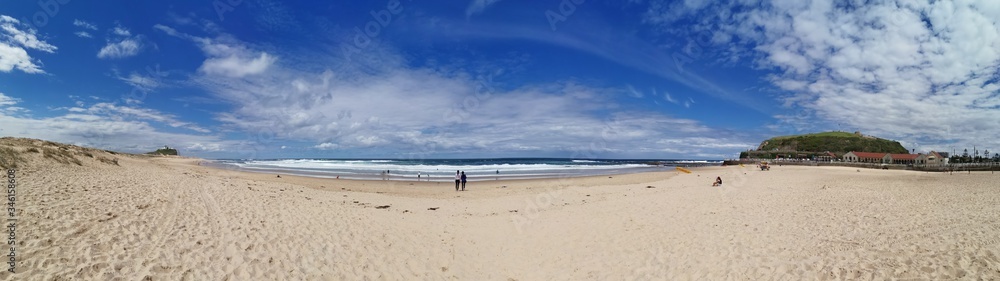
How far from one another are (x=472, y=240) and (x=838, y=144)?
163 meters

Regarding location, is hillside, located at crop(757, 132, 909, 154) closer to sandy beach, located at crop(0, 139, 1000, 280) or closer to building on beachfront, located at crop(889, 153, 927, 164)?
building on beachfront, located at crop(889, 153, 927, 164)

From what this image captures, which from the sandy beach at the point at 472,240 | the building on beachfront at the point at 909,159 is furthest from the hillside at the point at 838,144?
the sandy beach at the point at 472,240

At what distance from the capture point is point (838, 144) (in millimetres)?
128875

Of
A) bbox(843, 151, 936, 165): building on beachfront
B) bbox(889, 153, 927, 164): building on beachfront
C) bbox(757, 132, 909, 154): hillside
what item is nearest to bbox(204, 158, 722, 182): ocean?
bbox(889, 153, 927, 164): building on beachfront

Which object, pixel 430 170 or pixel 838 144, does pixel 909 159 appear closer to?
pixel 838 144

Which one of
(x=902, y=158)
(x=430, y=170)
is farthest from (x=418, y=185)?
(x=902, y=158)

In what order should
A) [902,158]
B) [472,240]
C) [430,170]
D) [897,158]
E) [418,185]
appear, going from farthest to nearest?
1. [897,158]
2. [902,158]
3. [430,170]
4. [418,185]
5. [472,240]

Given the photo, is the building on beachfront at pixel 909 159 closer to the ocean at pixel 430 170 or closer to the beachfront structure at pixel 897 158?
the beachfront structure at pixel 897 158

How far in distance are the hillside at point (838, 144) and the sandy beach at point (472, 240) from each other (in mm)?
145544

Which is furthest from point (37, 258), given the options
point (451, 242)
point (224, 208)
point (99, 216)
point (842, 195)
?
point (842, 195)

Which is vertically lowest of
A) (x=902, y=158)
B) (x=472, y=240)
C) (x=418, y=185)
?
(x=472, y=240)

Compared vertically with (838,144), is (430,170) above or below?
below

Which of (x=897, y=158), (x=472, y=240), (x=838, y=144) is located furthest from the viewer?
(x=838, y=144)

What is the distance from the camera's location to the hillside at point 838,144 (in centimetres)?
12738
